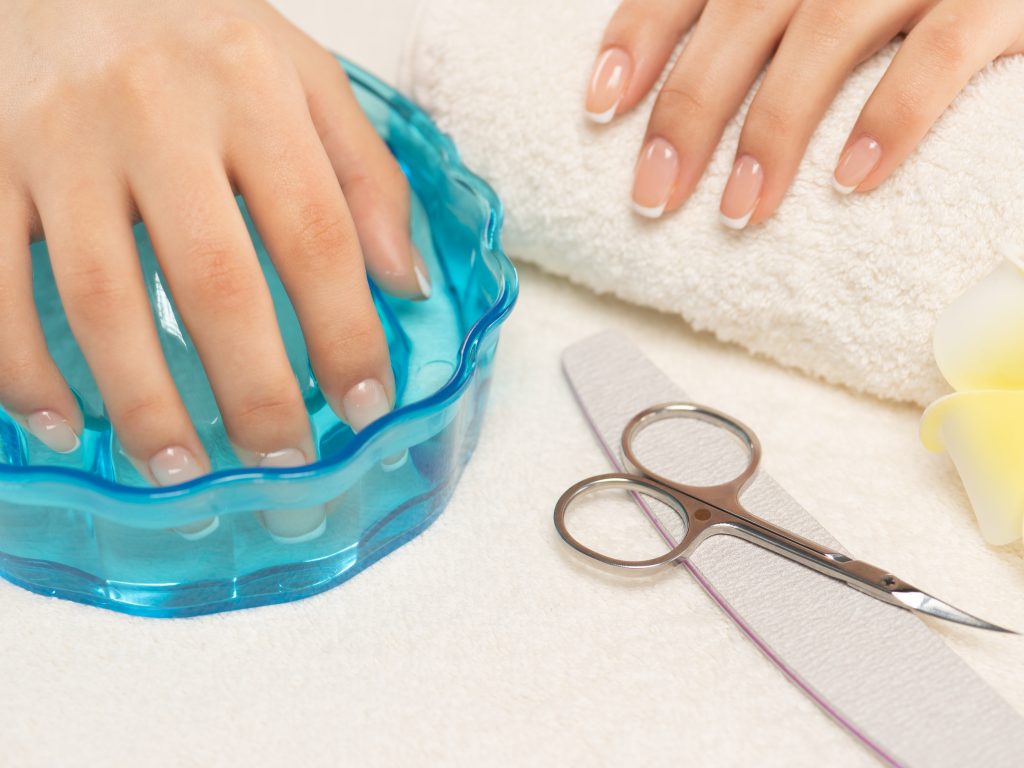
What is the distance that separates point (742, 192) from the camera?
0.52m

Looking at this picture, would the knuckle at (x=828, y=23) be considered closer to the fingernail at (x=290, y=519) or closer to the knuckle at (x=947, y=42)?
the knuckle at (x=947, y=42)

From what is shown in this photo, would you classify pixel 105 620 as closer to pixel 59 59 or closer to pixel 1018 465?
pixel 59 59

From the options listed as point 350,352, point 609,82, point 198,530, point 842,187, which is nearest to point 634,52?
point 609,82

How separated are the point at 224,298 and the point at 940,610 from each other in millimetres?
321

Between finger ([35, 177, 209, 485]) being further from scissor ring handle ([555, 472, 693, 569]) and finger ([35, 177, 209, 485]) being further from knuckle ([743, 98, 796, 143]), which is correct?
knuckle ([743, 98, 796, 143])

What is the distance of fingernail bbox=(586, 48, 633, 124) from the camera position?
0.55 meters

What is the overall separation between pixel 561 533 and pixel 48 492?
0.69ft

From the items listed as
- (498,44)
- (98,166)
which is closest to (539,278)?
(498,44)

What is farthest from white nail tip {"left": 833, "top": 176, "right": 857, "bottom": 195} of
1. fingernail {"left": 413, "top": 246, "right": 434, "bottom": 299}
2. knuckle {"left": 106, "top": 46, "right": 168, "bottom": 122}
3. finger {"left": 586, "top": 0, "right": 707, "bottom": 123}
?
knuckle {"left": 106, "top": 46, "right": 168, "bottom": 122}

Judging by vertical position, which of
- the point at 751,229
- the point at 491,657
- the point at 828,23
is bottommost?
the point at 491,657

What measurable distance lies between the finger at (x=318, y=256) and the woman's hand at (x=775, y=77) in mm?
175

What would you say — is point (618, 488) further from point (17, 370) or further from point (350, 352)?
point (17, 370)

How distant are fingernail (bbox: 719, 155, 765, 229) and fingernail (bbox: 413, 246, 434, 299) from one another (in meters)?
0.16

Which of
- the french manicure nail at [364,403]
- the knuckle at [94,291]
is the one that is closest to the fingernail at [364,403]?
the french manicure nail at [364,403]
